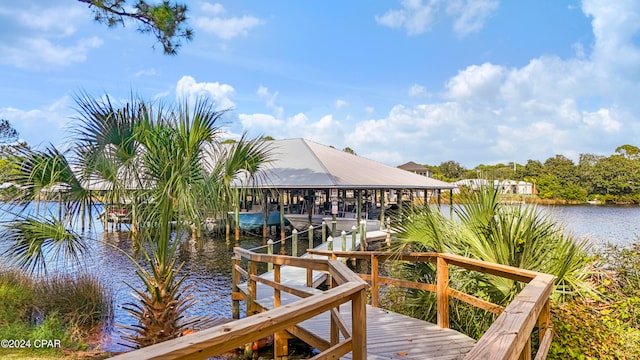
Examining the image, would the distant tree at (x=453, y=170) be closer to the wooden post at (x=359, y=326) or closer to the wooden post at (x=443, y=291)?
the wooden post at (x=443, y=291)

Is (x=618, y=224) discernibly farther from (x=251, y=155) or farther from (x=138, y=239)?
(x=138, y=239)

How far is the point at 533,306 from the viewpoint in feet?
6.31

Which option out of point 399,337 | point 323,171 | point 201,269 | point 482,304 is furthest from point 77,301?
point 323,171

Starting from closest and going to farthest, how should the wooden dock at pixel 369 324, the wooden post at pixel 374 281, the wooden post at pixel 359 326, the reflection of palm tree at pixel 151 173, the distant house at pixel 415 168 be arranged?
the wooden dock at pixel 369 324, the wooden post at pixel 359 326, the reflection of palm tree at pixel 151 173, the wooden post at pixel 374 281, the distant house at pixel 415 168

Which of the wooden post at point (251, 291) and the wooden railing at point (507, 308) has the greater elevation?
the wooden railing at point (507, 308)

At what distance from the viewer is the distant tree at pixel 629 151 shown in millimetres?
52647

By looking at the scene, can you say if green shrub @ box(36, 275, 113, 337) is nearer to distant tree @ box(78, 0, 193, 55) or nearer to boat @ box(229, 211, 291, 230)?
distant tree @ box(78, 0, 193, 55)

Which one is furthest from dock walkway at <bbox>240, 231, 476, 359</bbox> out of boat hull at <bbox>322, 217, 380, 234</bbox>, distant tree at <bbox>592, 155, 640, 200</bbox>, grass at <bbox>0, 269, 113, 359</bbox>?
distant tree at <bbox>592, 155, 640, 200</bbox>

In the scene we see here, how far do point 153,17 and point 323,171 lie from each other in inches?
507

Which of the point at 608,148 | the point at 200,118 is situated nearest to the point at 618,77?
the point at 200,118

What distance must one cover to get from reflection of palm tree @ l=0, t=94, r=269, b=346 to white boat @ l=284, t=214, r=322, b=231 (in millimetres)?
14501

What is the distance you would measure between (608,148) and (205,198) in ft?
216

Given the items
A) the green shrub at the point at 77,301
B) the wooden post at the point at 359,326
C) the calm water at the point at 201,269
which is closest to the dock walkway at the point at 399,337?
the wooden post at the point at 359,326

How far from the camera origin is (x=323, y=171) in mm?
18266
